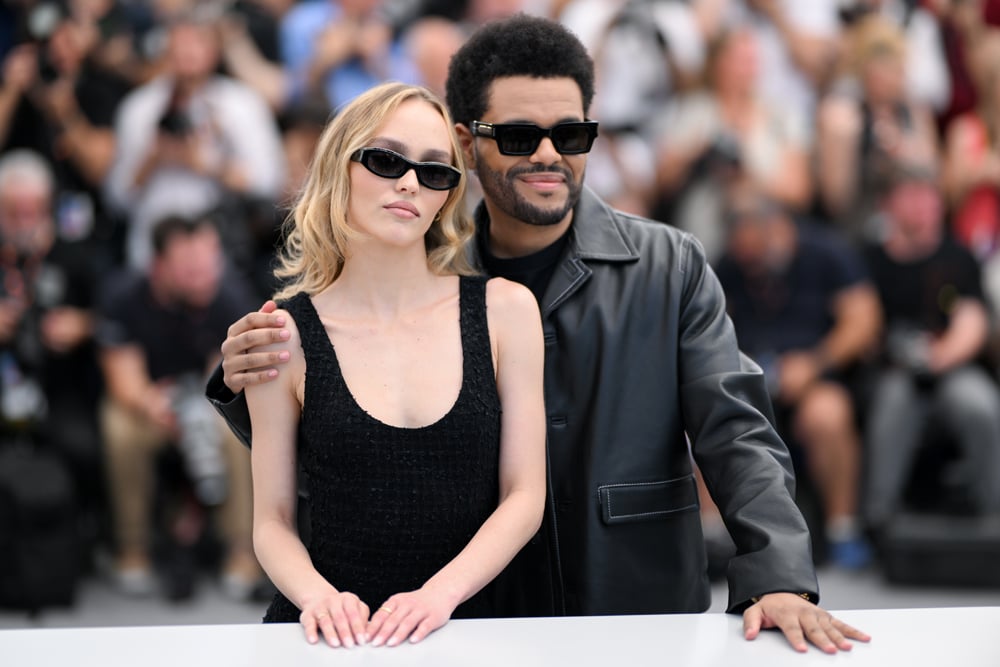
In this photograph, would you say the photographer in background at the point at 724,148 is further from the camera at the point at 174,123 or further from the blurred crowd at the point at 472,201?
the camera at the point at 174,123

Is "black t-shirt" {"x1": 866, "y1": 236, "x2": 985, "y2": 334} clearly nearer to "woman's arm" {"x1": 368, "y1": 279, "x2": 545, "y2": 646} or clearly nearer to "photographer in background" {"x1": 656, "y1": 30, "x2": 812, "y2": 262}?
"photographer in background" {"x1": 656, "y1": 30, "x2": 812, "y2": 262}

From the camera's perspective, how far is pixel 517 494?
1.92 m

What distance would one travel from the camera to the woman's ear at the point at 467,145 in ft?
7.80

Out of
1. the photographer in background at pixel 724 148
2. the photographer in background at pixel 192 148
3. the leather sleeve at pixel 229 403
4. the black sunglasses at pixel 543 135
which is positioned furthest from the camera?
the photographer in background at pixel 724 148

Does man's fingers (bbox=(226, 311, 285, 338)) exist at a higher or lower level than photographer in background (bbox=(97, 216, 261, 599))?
higher

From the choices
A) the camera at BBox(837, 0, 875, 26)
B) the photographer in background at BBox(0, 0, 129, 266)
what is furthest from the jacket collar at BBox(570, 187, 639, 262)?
the camera at BBox(837, 0, 875, 26)

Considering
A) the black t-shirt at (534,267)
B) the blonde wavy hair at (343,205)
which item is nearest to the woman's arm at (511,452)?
the blonde wavy hair at (343,205)

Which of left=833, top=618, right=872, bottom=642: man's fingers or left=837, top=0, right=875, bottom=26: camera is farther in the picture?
left=837, top=0, right=875, bottom=26: camera

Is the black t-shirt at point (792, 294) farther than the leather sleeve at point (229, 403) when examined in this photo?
Yes

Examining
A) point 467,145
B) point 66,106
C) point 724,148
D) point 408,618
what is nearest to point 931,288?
point 724,148

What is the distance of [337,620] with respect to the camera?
1.62 meters

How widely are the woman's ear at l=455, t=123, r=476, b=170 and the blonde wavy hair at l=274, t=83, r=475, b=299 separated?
0.95ft

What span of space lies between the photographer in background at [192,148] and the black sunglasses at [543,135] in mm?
3173

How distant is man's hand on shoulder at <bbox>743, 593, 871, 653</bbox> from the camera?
1.59 meters
